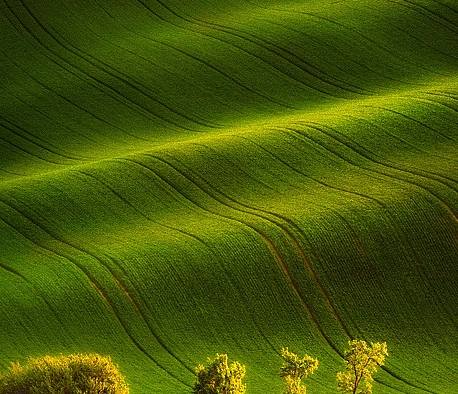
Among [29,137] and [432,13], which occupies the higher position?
[432,13]

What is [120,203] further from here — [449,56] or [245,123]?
[449,56]

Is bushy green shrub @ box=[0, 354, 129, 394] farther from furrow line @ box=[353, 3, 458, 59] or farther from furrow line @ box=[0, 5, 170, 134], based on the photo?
furrow line @ box=[353, 3, 458, 59]

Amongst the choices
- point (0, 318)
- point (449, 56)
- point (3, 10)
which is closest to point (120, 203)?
point (0, 318)

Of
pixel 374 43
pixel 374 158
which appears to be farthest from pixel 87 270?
pixel 374 43

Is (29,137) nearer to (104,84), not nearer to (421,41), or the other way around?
(104,84)

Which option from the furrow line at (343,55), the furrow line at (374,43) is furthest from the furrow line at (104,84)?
the furrow line at (374,43)

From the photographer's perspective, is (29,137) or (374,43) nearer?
(29,137)

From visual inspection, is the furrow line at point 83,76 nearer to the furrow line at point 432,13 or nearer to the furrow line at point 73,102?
the furrow line at point 73,102
